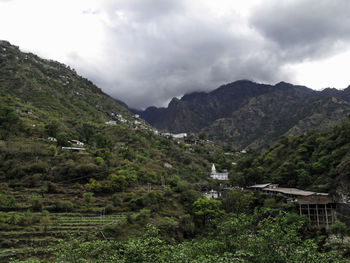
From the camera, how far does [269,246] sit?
39.8 ft

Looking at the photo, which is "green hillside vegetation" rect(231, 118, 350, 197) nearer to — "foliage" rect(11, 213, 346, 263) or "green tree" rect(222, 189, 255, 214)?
"green tree" rect(222, 189, 255, 214)

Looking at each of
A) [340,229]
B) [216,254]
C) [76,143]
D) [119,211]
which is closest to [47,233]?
[119,211]

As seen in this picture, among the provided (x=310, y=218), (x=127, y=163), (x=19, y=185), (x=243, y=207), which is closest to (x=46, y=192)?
(x=19, y=185)

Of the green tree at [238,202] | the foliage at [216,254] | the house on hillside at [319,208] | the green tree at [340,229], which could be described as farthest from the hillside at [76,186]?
the green tree at [340,229]

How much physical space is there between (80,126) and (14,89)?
30.6 metres

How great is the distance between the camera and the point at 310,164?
136 ft

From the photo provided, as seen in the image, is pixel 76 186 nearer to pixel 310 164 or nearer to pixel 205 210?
pixel 205 210

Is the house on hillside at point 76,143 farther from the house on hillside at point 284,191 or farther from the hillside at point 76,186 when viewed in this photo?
the house on hillside at point 284,191

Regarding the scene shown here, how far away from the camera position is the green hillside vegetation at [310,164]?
34.4 m

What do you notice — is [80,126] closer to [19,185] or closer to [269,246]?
[19,185]

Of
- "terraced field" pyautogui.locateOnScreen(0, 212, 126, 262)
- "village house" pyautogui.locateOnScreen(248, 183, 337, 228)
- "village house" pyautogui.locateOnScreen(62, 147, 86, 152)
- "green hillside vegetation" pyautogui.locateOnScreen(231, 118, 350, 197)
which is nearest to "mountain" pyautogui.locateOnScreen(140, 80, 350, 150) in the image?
"green hillside vegetation" pyautogui.locateOnScreen(231, 118, 350, 197)

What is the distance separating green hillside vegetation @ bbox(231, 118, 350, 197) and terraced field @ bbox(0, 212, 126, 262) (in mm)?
28386

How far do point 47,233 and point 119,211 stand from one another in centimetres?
1006

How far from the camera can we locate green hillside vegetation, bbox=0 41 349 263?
39.6 ft
